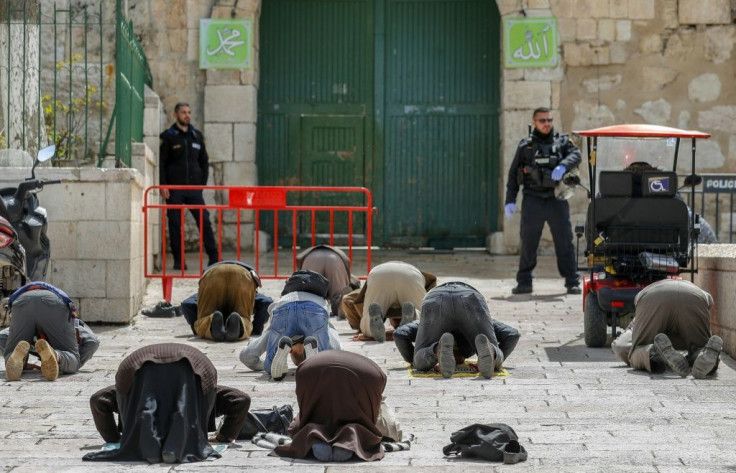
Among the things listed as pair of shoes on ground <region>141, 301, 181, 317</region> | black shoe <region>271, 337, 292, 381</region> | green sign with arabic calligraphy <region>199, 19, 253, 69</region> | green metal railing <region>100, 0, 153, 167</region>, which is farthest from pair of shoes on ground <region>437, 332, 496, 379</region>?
green sign with arabic calligraphy <region>199, 19, 253, 69</region>

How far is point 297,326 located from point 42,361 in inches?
61.0

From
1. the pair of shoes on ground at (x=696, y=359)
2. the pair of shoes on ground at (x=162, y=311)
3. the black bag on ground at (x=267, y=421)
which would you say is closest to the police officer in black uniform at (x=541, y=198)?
the pair of shoes on ground at (x=162, y=311)

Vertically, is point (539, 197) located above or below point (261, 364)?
above

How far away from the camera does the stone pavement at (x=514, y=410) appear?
5746mm

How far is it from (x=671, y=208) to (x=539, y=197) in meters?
3.58

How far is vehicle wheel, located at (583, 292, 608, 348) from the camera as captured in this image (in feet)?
31.5

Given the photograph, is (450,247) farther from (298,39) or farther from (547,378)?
(547,378)

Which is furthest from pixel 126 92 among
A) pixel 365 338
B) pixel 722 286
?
pixel 722 286

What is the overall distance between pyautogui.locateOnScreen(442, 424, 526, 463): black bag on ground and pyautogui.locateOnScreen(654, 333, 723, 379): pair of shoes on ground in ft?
8.06

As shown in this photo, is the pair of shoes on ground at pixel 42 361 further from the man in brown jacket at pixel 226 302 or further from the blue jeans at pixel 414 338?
the blue jeans at pixel 414 338

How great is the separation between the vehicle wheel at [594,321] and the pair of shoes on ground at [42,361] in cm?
381

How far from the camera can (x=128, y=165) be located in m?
11.7

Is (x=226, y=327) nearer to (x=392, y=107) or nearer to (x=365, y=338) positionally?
(x=365, y=338)

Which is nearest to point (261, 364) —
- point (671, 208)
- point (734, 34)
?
point (671, 208)
